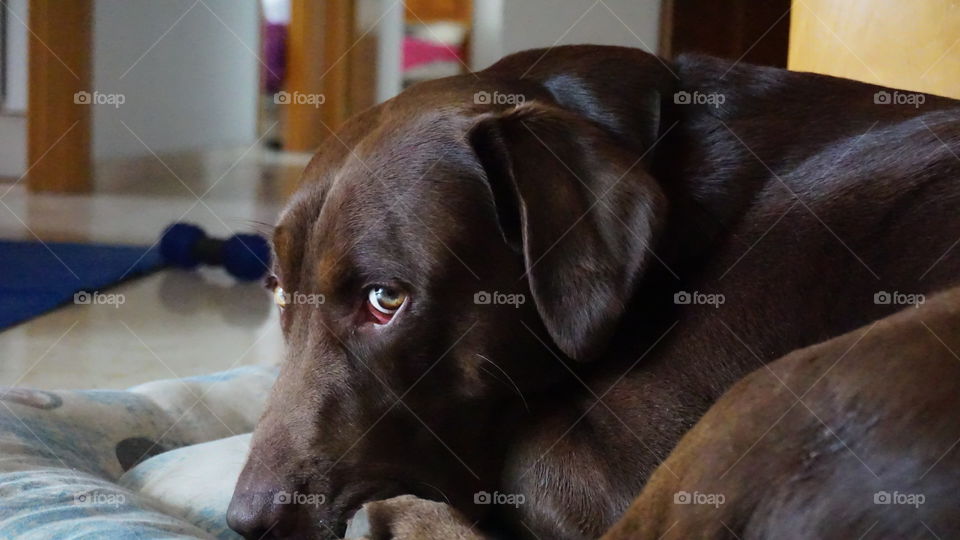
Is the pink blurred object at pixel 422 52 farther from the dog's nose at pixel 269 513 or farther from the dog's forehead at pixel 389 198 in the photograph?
the dog's nose at pixel 269 513

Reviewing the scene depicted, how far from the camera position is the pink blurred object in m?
8.55

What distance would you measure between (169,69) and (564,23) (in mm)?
3671

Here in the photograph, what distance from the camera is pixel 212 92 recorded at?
8844 mm

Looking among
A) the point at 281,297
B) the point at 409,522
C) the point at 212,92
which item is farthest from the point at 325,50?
the point at 409,522

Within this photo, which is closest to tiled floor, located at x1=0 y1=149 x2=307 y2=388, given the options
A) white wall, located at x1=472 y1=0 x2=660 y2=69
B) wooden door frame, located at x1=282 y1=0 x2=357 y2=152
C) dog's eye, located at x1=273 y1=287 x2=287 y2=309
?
dog's eye, located at x1=273 y1=287 x2=287 y2=309

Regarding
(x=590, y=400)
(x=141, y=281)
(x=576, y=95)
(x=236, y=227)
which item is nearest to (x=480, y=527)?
(x=590, y=400)

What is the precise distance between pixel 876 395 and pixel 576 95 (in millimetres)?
845

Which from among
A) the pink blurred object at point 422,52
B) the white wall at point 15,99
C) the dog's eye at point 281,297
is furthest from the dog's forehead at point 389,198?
the pink blurred object at point 422,52

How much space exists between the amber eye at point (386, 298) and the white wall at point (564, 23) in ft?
11.3

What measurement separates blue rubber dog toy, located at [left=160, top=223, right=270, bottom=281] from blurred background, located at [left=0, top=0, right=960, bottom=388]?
0.08 metres
